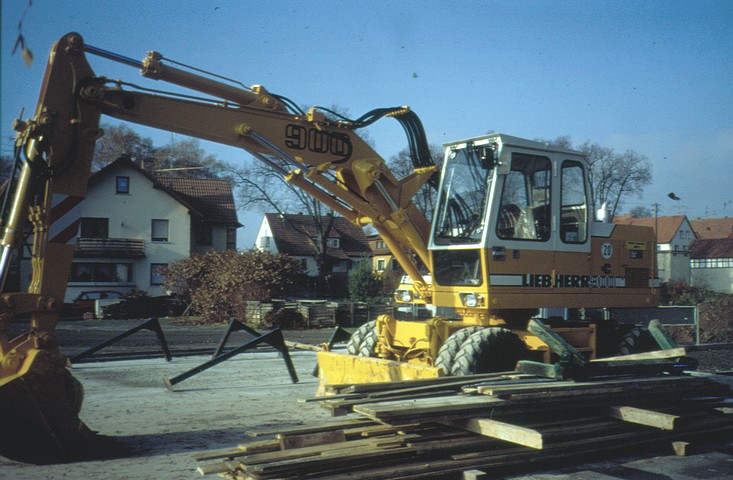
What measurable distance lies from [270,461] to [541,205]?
4988mm

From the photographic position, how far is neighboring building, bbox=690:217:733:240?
79.2 metres

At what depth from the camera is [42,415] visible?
21.0 feet

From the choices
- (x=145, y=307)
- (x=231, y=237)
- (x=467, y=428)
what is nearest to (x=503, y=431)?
(x=467, y=428)

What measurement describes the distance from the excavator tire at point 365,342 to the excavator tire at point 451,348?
1480 mm

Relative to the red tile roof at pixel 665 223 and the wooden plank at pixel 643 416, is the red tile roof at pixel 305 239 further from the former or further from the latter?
the wooden plank at pixel 643 416

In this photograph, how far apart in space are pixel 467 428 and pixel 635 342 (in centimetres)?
453

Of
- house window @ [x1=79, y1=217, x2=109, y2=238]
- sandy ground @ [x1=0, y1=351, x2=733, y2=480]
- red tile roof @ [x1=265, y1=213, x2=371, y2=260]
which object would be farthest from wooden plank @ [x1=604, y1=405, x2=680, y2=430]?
red tile roof @ [x1=265, y1=213, x2=371, y2=260]

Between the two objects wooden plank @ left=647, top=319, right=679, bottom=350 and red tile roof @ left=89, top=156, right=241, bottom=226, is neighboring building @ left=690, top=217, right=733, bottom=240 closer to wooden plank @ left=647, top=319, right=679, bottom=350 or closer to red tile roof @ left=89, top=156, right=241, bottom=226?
red tile roof @ left=89, top=156, right=241, bottom=226

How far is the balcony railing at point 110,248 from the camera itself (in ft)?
136

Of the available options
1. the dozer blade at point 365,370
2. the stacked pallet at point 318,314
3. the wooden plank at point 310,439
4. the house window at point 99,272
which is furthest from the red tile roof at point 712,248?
the wooden plank at point 310,439

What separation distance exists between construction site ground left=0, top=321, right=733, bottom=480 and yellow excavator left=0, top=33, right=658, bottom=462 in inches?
22.1

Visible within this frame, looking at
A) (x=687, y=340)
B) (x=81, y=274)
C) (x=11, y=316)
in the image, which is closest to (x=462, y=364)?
(x=11, y=316)

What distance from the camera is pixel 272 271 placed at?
2831cm

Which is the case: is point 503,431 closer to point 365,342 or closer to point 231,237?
point 365,342
